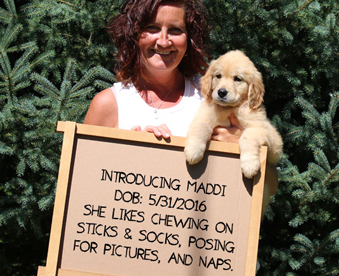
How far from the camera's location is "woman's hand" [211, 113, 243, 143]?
291cm

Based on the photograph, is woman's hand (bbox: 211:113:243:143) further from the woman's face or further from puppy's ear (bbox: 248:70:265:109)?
the woman's face

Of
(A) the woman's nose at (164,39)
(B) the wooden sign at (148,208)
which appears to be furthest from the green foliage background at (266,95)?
(B) the wooden sign at (148,208)

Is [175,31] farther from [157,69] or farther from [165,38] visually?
[157,69]

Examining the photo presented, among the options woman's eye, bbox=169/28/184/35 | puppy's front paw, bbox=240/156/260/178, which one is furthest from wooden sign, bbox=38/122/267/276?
woman's eye, bbox=169/28/184/35

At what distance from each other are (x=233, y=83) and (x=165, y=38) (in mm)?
563

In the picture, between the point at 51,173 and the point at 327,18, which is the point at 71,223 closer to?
the point at 51,173

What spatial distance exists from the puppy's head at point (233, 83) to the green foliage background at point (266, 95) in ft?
Answer: 3.78

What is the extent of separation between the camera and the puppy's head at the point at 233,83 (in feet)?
9.93

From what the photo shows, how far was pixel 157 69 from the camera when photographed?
3.11 m

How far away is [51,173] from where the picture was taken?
4137 mm

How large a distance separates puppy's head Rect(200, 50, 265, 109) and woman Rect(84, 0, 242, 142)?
0.55ft

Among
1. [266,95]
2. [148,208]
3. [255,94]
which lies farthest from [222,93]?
[266,95]

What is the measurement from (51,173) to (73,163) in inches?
71.0

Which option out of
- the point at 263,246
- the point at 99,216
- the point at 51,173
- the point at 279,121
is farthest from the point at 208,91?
the point at 263,246
